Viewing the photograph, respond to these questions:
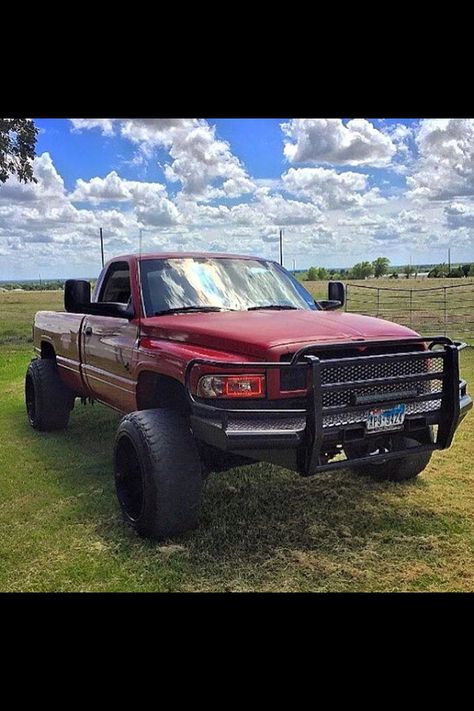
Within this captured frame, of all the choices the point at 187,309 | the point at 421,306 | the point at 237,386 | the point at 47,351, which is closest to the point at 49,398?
the point at 47,351

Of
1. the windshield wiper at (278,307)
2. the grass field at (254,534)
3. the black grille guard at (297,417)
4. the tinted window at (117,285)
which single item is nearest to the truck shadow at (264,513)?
the grass field at (254,534)

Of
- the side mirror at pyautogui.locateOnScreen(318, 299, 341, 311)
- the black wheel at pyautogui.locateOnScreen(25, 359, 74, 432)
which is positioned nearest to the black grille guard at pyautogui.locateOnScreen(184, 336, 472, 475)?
the side mirror at pyautogui.locateOnScreen(318, 299, 341, 311)

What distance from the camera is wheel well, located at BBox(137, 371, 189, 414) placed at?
416cm

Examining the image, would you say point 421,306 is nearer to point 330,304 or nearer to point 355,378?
point 330,304

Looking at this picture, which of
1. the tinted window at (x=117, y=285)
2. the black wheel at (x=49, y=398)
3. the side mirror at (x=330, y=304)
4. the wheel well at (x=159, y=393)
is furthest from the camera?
the black wheel at (x=49, y=398)

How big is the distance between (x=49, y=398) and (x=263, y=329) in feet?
11.3

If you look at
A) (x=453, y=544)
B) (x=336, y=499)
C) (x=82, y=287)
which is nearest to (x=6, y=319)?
(x=82, y=287)

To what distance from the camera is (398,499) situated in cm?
452

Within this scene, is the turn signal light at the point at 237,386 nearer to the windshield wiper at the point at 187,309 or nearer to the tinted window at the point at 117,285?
the windshield wiper at the point at 187,309

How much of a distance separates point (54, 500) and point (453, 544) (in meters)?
2.72

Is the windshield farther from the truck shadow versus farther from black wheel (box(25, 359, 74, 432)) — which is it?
black wheel (box(25, 359, 74, 432))

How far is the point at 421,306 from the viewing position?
13688mm

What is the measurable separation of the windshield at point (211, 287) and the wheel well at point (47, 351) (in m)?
2.42

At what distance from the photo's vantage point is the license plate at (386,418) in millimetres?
3566
